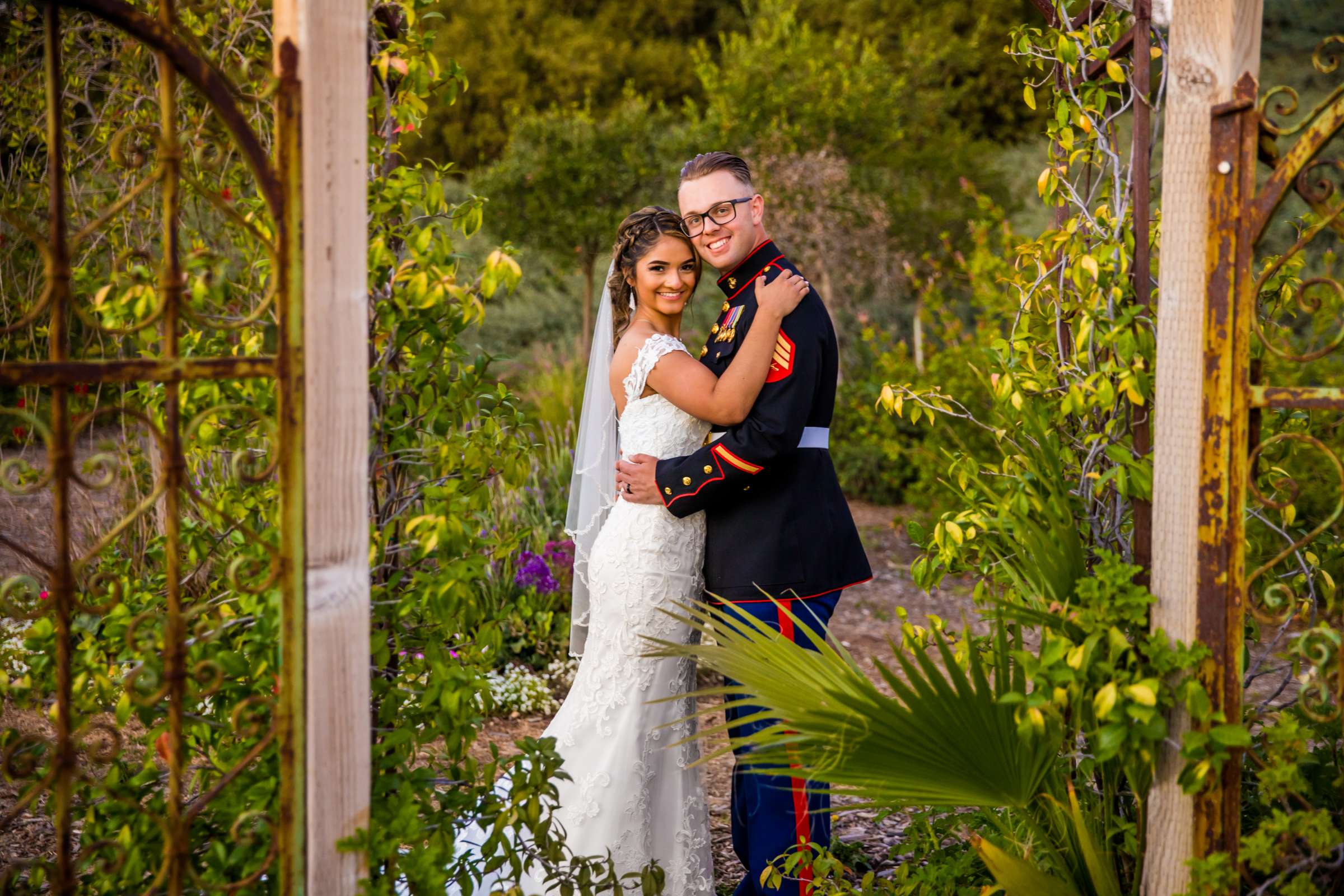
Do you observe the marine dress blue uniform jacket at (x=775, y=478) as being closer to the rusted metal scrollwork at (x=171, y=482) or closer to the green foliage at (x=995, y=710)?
the green foliage at (x=995, y=710)

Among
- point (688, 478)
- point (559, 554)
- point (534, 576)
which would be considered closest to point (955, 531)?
point (688, 478)

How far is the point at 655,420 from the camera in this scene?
3209mm

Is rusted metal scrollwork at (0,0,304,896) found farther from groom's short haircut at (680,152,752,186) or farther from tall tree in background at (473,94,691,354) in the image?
tall tree in background at (473,94,691,354)

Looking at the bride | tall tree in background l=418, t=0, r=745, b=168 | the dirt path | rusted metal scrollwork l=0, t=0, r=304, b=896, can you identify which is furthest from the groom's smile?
tall tree in background l=418, t=0, r=745, b=168

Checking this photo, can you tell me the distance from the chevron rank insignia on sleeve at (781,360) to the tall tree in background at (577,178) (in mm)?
8406

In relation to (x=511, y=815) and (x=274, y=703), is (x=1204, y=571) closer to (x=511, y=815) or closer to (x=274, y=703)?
(x=511, y=815)

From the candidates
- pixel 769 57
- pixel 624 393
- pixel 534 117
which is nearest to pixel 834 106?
pixel 769 57

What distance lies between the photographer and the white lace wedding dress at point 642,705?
3.07 m

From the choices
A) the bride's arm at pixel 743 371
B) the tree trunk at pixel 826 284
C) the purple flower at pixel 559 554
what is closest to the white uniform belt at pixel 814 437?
the bride's arm at pixel 743 371

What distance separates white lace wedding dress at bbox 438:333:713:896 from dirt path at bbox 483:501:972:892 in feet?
1.45

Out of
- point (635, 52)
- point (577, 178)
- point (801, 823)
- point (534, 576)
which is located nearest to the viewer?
point (801, 823)

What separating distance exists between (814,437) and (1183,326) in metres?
1.22

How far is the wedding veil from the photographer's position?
3527 millimetres

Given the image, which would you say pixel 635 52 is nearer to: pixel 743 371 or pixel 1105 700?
pixel 743 371
